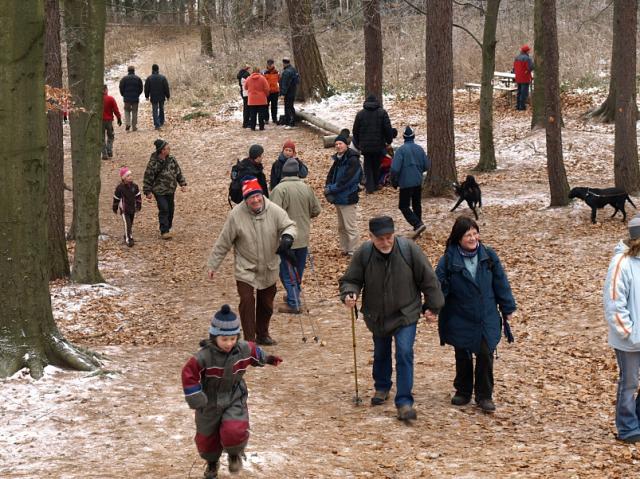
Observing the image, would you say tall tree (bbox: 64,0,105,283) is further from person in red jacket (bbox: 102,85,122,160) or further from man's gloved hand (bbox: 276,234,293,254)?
person in red jacket (bbox: 102,85,122,160)

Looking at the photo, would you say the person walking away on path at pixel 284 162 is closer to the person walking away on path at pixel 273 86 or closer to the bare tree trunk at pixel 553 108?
the bare tree trunk at pixel 553 108

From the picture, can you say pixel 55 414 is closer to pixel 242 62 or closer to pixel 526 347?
pixel 526 347

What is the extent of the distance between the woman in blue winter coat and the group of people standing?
774 inches

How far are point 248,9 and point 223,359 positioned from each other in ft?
142

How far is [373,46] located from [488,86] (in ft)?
10.8

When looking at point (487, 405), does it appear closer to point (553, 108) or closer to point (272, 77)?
point (553, 108)

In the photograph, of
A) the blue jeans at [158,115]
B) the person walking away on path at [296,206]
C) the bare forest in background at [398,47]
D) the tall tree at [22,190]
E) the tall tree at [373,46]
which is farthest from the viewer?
the bare forest in background at [398,47]

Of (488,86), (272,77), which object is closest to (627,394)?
(488,86)

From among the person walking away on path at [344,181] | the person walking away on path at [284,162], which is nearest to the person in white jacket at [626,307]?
the person walking away on path at [284,162]

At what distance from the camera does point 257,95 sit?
89.9 ft

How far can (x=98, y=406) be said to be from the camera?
27.2 ft

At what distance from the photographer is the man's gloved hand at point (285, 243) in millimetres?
9883

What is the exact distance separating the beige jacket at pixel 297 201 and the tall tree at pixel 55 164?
4044 millimetres

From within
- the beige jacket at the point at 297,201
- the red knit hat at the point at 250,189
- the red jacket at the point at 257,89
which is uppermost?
the red jacket at the point at 257,89
